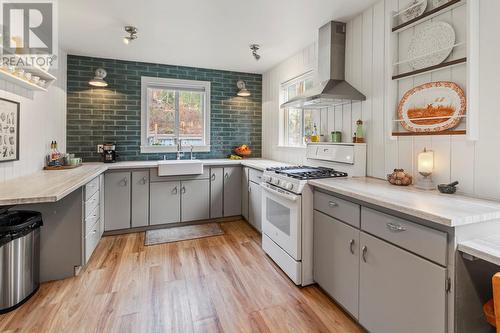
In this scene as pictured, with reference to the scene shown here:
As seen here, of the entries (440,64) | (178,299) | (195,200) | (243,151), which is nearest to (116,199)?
(195,200)

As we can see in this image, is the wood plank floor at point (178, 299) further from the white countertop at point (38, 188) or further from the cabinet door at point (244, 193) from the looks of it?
the cabinet door at point (244, 193)

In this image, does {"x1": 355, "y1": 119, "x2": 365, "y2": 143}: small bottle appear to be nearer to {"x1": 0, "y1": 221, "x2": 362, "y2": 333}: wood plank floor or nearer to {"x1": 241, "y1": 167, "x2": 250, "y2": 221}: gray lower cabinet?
{"x1": 0, "y1": 221, "x2": 362, "y2": 333}: wood plank floor

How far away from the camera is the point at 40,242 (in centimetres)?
233

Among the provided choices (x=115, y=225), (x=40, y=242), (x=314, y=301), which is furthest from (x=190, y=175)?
(x=314, y=301)

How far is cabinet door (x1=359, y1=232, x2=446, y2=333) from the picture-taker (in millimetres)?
1301

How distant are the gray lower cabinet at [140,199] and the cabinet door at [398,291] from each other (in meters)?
2.85

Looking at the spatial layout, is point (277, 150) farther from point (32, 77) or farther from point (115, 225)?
point (32, 77)

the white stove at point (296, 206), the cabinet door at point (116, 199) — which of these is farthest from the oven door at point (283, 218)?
the cabinet door at point (116, 199)

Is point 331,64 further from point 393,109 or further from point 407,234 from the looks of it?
point 407,234

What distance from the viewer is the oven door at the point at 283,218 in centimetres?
229

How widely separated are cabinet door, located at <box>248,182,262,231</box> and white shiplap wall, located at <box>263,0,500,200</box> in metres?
0.70

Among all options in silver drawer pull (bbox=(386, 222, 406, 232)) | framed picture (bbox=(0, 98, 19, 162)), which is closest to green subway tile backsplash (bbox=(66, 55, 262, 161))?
framed picture (bbox=(0, 98, 19, 162))

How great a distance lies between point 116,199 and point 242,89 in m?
2.54

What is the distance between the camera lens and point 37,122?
9.60ft
